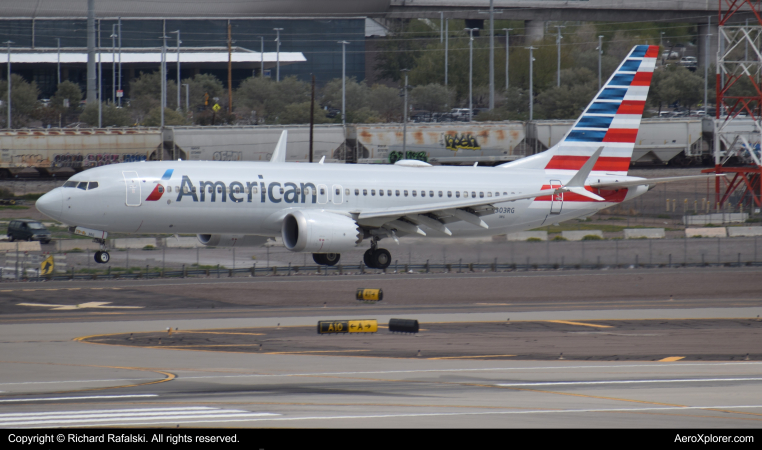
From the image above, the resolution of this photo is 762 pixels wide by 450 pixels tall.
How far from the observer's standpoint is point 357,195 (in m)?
42.5

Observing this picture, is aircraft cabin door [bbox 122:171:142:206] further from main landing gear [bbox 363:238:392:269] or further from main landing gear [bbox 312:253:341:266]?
main landing gear [bbox 363:238:392:269]

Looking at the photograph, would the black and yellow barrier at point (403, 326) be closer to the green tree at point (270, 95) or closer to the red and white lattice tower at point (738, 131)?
the red and white lattice tower at point (738, 131)

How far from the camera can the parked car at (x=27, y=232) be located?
62000 millimetres

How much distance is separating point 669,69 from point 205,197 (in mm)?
126142

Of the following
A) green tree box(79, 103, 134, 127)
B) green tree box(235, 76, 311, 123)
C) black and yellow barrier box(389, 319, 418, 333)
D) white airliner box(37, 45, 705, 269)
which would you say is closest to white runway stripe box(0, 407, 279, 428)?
black and yellow barrier box(389, 319, 418, 333)

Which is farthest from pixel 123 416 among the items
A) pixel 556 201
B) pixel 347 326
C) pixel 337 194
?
pixel 556 201

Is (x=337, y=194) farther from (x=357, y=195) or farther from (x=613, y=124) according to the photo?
(x=613, y=124)

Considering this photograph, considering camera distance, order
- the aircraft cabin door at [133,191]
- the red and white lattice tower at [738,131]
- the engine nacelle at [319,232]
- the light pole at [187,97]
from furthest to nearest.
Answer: the light pole at [187,97]
the red and white lattice tower at [738,131]
the engine nacelle at [319,232]
the aircraft cabin door at [133,191]

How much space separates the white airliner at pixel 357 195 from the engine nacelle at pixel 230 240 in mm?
60

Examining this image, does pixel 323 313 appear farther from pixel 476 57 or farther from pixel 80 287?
pixel 476 57

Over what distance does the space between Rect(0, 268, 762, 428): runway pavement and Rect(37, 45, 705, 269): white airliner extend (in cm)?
373

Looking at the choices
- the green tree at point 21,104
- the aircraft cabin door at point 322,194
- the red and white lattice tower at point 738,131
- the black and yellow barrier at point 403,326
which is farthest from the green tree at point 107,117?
the black and yellow barrier at point 403,326

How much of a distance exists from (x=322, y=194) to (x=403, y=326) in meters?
10.5

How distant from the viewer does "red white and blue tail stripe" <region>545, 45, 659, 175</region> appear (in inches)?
1861
